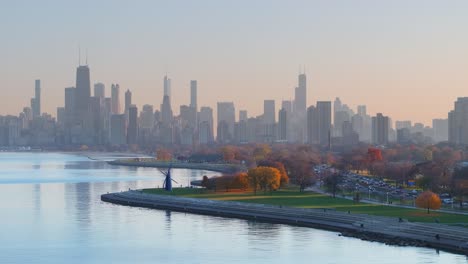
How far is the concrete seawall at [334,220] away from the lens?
37906mm

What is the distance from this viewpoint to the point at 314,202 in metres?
54.3

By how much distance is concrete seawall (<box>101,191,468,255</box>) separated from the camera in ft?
124

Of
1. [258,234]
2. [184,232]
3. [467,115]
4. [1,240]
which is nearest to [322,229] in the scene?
[258,234]

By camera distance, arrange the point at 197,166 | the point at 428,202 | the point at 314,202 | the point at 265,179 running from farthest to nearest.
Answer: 1. the point at 197,166
2. the point at 265,179
3. the point at 314,202
4. the point at 428,202

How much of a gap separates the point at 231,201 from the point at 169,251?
1809 centimetres

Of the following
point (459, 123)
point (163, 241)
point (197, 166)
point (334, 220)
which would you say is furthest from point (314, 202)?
point (459, 123)

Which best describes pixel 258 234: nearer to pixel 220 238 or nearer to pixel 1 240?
pixel 220 238

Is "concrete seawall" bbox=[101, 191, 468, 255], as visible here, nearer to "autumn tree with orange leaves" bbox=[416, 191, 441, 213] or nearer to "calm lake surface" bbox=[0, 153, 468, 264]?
"calm lake surface" bbox=[0, 153, 468, 264]

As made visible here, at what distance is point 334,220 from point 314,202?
931 centimetres

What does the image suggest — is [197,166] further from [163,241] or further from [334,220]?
[163,241]

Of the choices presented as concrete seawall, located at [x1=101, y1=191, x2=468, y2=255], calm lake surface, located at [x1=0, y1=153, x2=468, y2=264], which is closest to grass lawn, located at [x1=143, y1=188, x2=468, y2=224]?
concrete seawall, located at [x1=101, y1=191, x2=468, y2=255]

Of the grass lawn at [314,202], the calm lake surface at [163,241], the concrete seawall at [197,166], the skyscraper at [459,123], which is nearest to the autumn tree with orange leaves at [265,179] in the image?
the grass lawn at [314,202]

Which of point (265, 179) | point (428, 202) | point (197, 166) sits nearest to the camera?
point (428, 202)

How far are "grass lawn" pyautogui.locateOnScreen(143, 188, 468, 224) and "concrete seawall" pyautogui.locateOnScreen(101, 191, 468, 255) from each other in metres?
1.82
